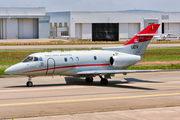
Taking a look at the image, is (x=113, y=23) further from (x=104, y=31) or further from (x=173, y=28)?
(x=173, y=28)

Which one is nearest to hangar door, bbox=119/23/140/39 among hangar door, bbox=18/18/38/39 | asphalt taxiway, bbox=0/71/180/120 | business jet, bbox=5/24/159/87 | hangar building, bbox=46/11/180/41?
hangar building, bbox=46/11/180/41

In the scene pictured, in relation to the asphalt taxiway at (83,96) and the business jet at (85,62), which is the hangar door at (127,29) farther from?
the business jet at (85,62)

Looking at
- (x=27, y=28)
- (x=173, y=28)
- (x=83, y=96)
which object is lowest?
(x=83, y=96)

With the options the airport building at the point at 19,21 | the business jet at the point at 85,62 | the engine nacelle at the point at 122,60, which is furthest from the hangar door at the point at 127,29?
the engine nacelle at the point at 122,60

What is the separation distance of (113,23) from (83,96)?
96.3 metres

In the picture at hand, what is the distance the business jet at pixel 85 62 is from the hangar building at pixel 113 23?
278 ft

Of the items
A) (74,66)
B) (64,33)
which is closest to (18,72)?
(74,66)

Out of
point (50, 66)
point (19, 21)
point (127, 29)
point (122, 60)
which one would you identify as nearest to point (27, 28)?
point (19, 21)

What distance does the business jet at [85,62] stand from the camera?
23.0 metres

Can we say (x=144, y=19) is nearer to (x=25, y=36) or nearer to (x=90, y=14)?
(x=90, y=14)

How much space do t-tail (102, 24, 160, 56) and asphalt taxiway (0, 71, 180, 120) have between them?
8.47 ft

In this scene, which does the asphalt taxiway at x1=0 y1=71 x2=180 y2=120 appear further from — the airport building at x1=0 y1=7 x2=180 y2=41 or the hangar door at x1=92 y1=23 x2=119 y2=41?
the hangar door at x1=92 y1=23 x2=119 y2=41

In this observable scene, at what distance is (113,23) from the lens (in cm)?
11388

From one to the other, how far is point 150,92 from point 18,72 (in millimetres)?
9392
